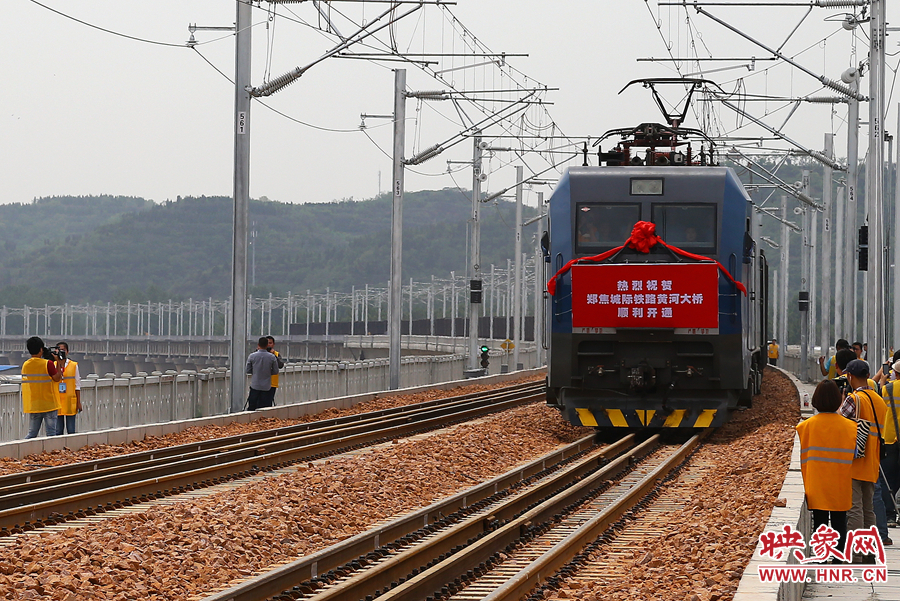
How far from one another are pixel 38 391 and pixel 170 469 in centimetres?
316

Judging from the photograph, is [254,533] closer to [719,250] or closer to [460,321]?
[719,250]

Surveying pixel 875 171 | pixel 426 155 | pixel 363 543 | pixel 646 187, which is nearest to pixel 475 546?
pixel 363 543

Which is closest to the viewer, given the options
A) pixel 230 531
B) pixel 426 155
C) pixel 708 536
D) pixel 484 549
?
pixel 484 549

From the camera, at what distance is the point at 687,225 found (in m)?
19.0

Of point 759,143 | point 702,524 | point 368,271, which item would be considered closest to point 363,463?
point 702,524

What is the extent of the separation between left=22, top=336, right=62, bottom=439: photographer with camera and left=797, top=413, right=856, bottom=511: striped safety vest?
11.6 metres

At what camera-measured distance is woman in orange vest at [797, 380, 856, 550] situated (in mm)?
8555

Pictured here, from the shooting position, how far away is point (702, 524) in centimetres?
1150

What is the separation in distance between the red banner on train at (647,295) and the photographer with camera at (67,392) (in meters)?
7.68

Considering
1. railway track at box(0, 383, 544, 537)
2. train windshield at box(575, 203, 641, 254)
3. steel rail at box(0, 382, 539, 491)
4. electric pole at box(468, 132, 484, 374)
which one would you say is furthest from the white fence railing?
electric pole at box(468, 132, 484, 374)

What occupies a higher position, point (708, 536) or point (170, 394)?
point (170, 394)

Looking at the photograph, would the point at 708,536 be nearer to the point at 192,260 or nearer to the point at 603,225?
the point at 603,225

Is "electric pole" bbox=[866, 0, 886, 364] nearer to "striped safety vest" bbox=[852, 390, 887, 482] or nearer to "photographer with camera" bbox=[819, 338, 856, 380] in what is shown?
"photographer with camera" bbox=[819, 338, 856, 380]

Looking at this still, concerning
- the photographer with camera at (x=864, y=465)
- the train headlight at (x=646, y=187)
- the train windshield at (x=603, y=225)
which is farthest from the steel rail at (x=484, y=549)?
the train headlight at (x=646, y=187)
